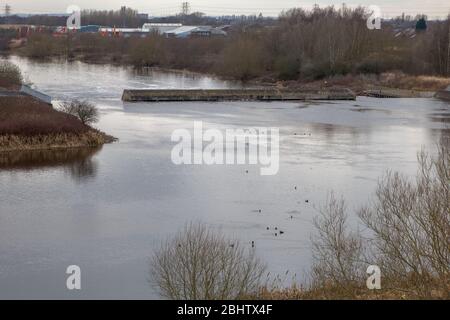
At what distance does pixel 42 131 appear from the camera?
18.6 metres

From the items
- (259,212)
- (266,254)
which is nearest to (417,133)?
(259,212)

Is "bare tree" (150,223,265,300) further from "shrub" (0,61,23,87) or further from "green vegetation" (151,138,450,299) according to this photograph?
"shrub" (0,61,23,87)

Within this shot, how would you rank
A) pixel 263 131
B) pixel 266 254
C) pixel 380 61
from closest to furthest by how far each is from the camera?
pixel 266 254 → pixel 263 131 → pixel 380 61

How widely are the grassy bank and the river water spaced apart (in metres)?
0.62

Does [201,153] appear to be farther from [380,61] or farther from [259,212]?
[380,61]

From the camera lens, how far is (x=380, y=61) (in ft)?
140

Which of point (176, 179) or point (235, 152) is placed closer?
point (176, 179)

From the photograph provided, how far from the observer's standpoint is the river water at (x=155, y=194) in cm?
928

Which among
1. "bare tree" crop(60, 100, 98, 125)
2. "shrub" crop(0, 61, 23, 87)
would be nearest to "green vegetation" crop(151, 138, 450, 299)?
"bare tree" crop(60, 100, 98, 125)

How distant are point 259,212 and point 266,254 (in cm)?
226

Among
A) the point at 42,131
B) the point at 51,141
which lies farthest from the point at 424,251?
the point at 42,131

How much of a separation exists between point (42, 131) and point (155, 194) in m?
6.44
